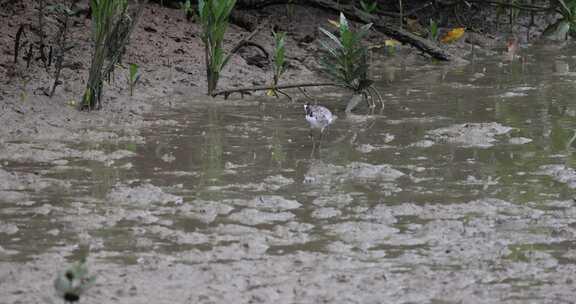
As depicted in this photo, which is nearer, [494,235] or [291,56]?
[494,235]

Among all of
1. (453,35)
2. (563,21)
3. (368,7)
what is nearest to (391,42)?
(453,35)

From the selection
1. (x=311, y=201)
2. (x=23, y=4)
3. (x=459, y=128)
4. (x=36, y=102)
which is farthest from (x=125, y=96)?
(x=311, y=201)

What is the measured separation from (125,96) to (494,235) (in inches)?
167

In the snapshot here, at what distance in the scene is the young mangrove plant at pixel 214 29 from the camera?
837 centimetres

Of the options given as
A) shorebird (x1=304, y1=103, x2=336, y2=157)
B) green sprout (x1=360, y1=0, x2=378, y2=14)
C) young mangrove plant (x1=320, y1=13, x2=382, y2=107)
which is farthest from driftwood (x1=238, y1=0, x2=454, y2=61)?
shorebird (x1=304, y1=103, x2=336, y2=157)

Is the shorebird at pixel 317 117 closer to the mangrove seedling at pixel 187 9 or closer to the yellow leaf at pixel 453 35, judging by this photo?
the mangrove seedling at pixel 187 9

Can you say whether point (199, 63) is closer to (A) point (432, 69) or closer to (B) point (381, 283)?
(A) point (432, 69)

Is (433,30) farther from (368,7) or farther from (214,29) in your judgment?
(214,29)

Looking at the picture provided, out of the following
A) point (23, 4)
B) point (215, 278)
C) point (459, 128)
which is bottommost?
point (215, 278)

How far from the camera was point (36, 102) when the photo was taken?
7.77 metres

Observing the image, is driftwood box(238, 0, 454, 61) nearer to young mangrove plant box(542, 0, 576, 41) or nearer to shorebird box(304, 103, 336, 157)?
young mangrove plant box(542, 0, 576, 41)

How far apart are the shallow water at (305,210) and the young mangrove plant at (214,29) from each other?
493 millimetres

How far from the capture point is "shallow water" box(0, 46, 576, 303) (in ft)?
14.3

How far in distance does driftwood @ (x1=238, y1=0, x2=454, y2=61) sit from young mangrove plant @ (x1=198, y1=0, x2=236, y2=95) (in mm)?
2488
